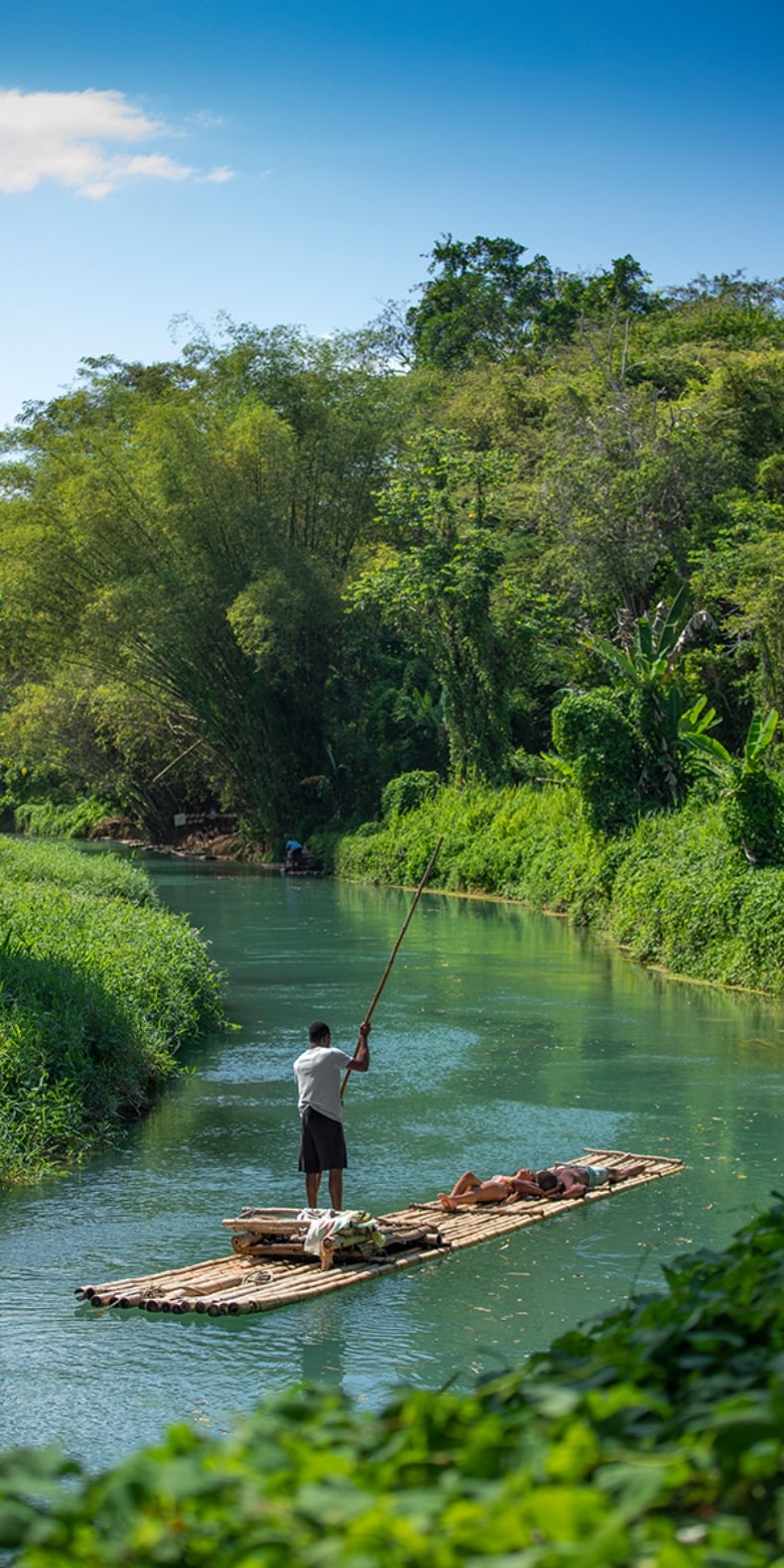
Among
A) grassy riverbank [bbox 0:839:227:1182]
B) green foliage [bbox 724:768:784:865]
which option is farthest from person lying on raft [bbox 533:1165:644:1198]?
green foliage [bbox 724:768:784:865]

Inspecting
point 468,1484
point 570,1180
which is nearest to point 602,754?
point 570,1180

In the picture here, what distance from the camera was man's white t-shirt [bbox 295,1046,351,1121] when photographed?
8328mm

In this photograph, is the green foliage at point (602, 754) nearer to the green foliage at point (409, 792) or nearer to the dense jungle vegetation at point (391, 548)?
the dense jungle vegetation at point (391, 548)

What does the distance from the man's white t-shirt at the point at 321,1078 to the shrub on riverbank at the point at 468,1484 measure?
5714mm

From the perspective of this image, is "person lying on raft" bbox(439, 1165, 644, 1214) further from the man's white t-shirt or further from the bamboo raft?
the man's white t-shirt

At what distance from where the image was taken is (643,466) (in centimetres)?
2772

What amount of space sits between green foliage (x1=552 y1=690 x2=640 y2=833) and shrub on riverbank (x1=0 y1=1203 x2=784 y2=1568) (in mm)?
19771

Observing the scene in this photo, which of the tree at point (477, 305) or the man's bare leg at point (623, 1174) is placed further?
the tree at point (477, 305)

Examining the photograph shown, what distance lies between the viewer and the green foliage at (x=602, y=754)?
22219mm

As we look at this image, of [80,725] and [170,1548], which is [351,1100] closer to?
[170,1548]

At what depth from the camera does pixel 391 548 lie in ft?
115

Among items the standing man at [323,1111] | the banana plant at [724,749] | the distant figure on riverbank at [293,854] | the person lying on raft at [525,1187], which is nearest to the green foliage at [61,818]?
the distant figure on riverbank at [293,854]

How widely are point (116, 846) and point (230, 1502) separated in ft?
131

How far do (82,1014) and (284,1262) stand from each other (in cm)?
409
